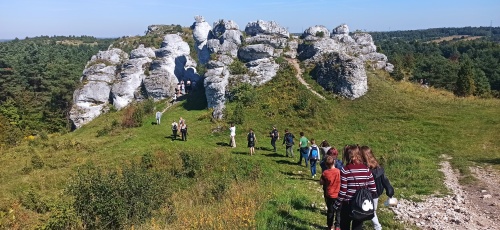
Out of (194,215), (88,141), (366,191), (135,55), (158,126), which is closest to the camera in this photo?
(366,191)

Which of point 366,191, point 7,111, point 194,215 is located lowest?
point 7,111

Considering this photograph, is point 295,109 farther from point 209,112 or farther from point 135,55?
point 135,55

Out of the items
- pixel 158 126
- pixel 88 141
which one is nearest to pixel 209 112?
pixel 158 126

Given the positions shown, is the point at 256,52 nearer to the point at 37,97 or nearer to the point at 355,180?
the point at 355,180

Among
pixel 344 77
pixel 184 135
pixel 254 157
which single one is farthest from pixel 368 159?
pixel 344 77

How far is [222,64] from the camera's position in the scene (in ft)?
122

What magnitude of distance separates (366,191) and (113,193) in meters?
8.21

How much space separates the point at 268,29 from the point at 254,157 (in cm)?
2407

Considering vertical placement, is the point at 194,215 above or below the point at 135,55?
below

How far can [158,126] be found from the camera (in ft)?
105

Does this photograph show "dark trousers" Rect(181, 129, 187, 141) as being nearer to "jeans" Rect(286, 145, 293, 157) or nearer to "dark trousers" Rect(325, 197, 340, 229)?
"jeans" Rect(286, 145, 293, 157)

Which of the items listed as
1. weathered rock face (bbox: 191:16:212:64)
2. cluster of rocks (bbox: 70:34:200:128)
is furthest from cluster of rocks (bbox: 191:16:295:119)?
weathered rock face (bbox: 191:16:212:64)

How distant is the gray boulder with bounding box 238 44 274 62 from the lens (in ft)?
122

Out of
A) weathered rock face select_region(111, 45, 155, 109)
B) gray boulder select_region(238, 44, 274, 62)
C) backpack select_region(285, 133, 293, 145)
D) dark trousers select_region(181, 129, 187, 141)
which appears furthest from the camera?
weathered rock face select_region(111, 45, 155, 109)
